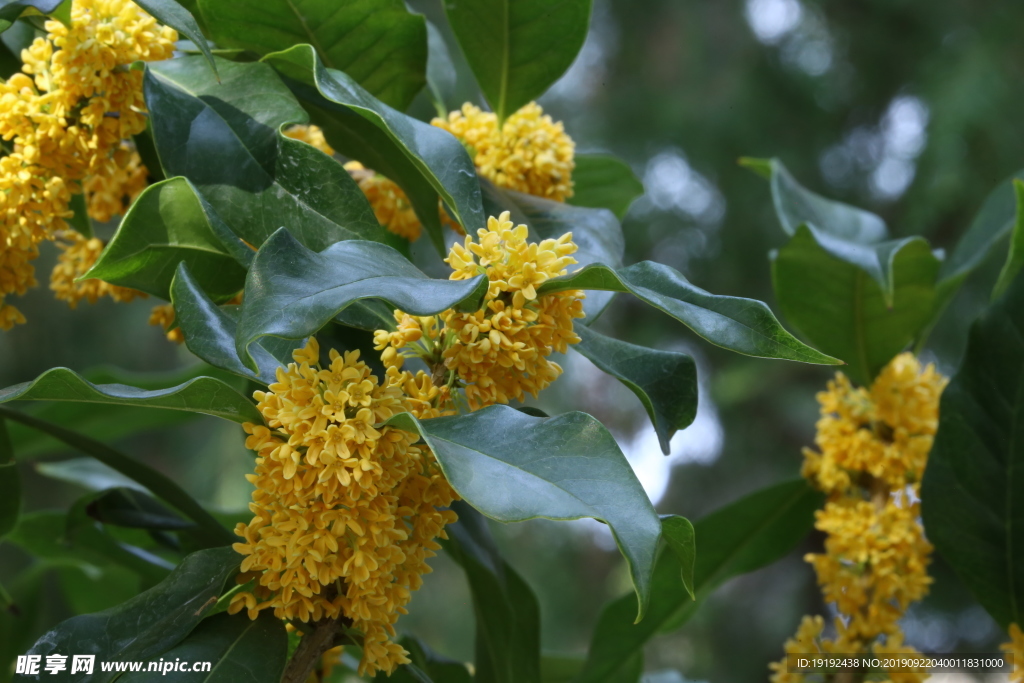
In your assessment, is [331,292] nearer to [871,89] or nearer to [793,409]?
[793,409]

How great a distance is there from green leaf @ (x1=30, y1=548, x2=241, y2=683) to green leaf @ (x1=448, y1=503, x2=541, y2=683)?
21 cm

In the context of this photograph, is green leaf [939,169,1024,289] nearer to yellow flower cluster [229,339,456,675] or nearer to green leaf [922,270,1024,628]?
green leaf [922,270,1024,628]

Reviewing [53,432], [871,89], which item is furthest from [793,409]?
[53,432]

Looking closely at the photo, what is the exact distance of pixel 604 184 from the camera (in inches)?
38.7

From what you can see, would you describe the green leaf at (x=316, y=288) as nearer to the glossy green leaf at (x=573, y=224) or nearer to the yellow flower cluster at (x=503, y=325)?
the yellow flower cluster at (x=503, y=325)

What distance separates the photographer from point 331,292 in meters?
0.44

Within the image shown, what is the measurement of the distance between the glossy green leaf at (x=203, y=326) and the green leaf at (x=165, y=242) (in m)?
0.03

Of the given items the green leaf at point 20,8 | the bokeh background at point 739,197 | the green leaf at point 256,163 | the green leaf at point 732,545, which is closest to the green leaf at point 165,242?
the green leaf at point 256,163

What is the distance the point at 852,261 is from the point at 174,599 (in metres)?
0.68

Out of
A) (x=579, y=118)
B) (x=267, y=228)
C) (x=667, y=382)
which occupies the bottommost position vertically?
(x=579, y=118)

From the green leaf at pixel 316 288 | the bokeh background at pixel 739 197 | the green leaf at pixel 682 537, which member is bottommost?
the bokeh background at pixel 739 197

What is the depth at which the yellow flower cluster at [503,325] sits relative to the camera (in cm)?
52

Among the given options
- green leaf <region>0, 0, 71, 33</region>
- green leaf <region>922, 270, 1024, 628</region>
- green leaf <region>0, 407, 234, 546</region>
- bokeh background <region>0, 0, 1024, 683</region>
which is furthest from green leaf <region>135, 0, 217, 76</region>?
bokeh background <region>0, 0, 1024, 683</region>

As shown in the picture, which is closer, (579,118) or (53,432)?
(53,432)
